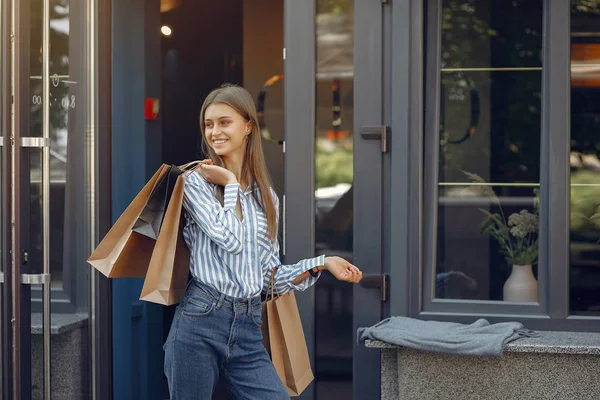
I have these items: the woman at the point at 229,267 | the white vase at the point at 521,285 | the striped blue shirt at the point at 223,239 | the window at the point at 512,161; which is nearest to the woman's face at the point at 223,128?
the woman at the point at 229,267

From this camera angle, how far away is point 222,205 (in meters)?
3.11

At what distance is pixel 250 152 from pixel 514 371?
5.26 ft

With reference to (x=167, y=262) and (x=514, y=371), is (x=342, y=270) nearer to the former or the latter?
(x=167, y=262)

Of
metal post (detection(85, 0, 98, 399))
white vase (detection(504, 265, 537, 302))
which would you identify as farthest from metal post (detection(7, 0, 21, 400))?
white vase (detection(504, 265, 537, 302))

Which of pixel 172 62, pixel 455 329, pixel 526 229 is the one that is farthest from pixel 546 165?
pixel 172 62

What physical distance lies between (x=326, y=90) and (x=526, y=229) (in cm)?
110

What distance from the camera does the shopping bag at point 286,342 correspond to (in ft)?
10.8

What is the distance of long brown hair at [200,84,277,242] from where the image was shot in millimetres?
3172

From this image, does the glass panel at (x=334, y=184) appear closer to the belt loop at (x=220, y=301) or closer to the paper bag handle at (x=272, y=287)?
the paper bag handle at (x=272, y=287)

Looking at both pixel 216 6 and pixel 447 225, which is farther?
pixel 216 6

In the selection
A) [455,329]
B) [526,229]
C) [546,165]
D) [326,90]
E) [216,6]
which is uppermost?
[216,6]

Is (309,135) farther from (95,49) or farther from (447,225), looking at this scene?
(95,49)

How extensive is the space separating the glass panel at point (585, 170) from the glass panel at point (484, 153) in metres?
0.18

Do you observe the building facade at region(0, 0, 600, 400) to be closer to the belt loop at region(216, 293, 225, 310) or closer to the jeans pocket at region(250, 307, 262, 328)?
the jeans pocket at region(250, 307, 262, 328)
